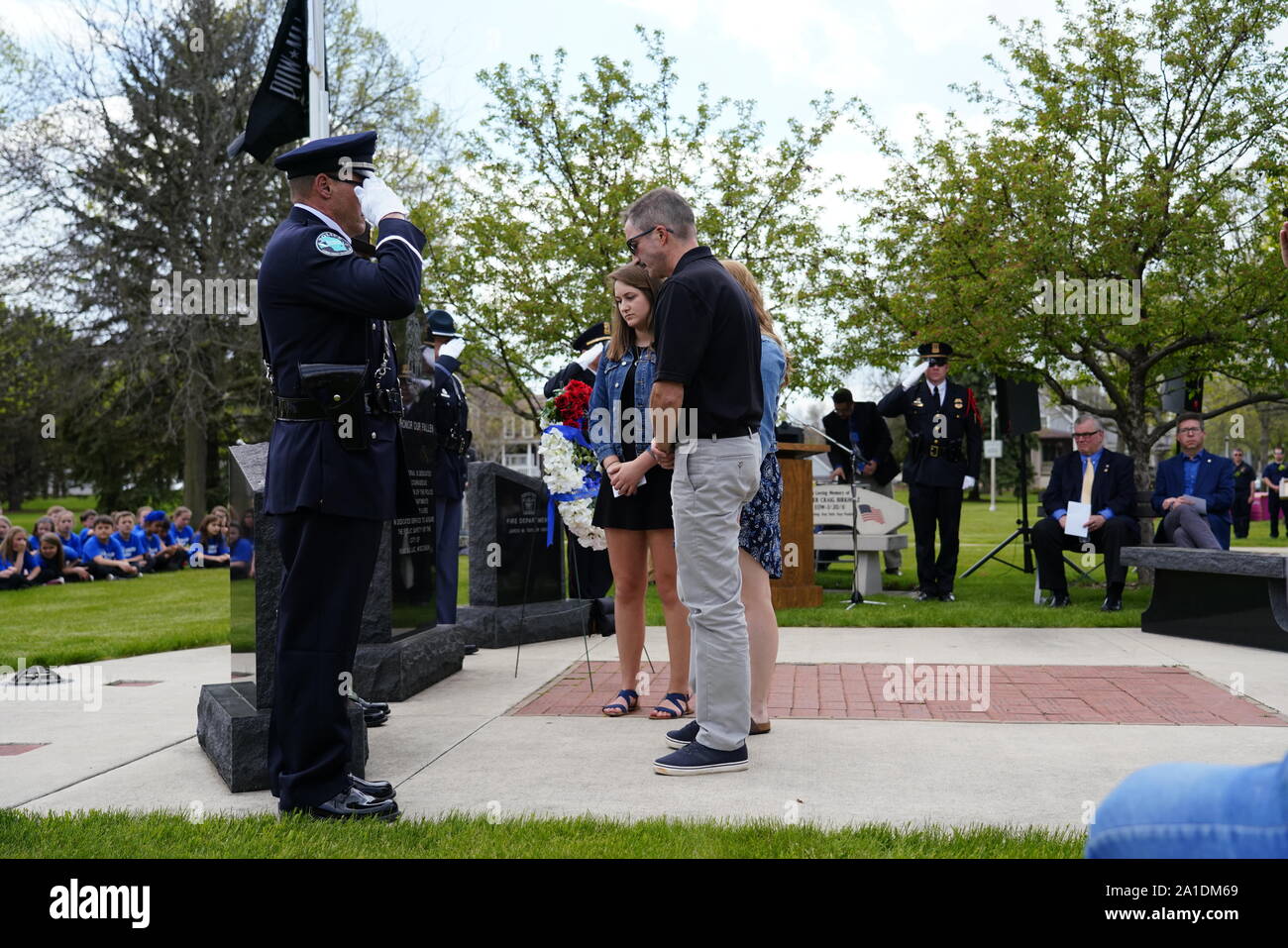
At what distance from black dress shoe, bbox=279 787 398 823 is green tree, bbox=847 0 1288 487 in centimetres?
924

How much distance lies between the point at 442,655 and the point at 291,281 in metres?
3.73

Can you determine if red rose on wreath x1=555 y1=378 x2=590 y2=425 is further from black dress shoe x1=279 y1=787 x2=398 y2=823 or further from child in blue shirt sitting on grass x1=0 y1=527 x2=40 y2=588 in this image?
child in blue shirt sitting on grass x1=0 y1=527 x2=40 y2=588

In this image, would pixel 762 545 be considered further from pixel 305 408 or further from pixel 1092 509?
pixel 1092 509

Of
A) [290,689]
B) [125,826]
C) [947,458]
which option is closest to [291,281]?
[290,689]

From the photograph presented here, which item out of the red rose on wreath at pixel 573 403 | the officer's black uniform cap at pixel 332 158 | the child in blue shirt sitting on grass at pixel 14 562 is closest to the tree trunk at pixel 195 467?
the child in blue shirt sitting on grass at pixel 14 562

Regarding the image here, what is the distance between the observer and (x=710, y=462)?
445 cm

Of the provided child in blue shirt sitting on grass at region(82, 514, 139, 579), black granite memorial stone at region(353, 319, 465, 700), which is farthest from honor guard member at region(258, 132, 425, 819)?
child in blue shirt sitting on grass at region(82, 514, 139, 579)

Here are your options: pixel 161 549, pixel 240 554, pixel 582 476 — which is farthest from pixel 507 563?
pixel 161 549

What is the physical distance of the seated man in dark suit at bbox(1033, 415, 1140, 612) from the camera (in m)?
10.2

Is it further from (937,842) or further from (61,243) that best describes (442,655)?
(61,243)

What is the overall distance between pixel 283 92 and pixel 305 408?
6.38 meters

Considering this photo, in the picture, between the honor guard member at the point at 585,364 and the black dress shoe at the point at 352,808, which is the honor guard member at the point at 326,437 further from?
the honor guard member at the point at 585,364

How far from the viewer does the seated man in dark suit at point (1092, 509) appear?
10203 mm

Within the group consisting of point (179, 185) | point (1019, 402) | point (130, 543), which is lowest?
point (130, 543)
